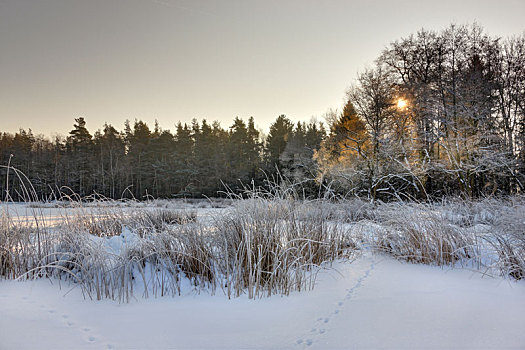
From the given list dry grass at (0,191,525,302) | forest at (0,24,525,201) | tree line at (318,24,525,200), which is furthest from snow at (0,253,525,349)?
tree line at (318,24,525,200)

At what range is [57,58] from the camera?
8.90 meters

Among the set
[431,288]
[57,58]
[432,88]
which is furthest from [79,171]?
[431,288]

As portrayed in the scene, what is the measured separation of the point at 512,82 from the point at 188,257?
2185 centimetres

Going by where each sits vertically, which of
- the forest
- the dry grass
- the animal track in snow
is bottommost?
the animal track in snow

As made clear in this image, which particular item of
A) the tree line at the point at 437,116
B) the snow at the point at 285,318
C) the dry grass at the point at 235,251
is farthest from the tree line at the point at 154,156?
the snow at the point at 285,318

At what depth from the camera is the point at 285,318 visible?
202 centimetres

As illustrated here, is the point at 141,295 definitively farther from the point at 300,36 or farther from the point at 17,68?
the point at 17,68

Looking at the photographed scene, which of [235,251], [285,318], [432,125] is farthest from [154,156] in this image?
[285,318]

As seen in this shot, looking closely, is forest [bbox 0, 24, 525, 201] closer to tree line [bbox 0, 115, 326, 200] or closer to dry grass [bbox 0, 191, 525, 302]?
dry grass [bbox 0, 191, 525, 302]

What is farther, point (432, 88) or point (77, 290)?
point (432, 88)

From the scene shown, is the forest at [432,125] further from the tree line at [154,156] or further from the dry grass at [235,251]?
the tree line at [154,156]

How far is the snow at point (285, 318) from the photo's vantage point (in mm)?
1677

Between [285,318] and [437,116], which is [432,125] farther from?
[285,318]

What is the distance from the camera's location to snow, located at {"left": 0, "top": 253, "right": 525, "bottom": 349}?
1677 millimetres
